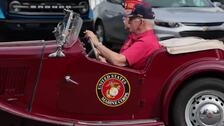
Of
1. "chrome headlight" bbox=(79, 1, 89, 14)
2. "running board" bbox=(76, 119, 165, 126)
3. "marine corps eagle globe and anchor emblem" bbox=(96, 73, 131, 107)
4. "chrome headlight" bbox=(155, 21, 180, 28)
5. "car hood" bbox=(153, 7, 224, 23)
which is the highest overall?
"chrome headlight" bbox=(79, 1, 89, 14)

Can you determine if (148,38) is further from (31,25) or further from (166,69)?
(31,25)

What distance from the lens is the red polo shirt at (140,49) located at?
17.2ft

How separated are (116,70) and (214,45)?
102 cm

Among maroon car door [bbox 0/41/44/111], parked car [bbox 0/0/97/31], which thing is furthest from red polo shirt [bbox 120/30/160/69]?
parked car [bbox 0/0/97/31]

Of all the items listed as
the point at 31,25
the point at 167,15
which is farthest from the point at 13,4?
the point at 167,15

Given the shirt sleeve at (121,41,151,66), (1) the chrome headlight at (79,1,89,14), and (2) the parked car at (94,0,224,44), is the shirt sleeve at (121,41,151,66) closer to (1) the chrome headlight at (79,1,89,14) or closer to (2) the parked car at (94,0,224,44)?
(2) the parked car at (94,0,224,44)

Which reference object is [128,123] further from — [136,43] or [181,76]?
[136,43]

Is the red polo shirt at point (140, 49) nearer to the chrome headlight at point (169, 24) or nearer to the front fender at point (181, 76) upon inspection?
the front fender at point (181, 76)

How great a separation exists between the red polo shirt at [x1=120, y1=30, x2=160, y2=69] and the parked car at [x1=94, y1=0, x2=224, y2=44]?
14.5ft

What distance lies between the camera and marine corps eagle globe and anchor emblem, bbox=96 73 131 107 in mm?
5086

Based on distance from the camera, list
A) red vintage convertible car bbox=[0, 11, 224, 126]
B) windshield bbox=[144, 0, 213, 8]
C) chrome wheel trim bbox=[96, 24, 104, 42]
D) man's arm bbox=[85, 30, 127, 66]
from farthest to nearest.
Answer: chrome wheel trim bbox=[96, 24, 104, 42], windshield bbox=[144, 0, 213, 8], man's arm bbox=[85, 30, 127, 66], red vintage convertible car bbox=[0, 11, 224, 126]

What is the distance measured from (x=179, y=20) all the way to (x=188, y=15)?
33 cm

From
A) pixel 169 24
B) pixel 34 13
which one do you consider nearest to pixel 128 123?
pixel 169 24

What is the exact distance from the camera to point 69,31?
529 centimetres
